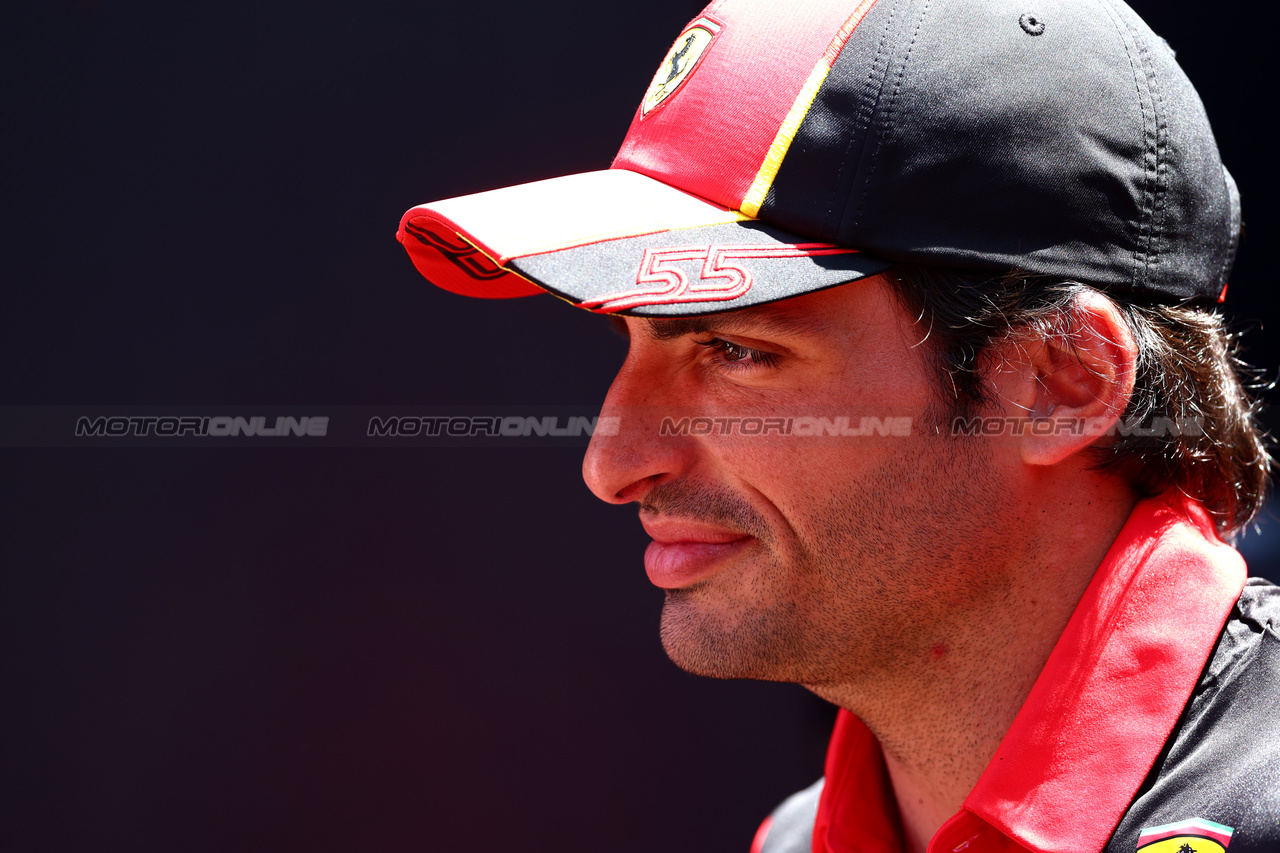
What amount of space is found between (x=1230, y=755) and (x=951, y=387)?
1.41 ft

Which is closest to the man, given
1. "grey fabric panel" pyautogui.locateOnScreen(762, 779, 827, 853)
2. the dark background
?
"grey fabric panel" pyautogui.locateOnScreen(762, 779, 827, 853)

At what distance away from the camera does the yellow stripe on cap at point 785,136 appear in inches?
36.9

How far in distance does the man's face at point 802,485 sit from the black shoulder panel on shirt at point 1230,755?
0.72 ft

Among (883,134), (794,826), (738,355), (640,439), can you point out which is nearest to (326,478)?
(640,439)

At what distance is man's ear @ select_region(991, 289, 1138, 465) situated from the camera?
3.15ft

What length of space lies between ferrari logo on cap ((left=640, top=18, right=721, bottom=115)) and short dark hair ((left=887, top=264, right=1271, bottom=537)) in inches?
13.0

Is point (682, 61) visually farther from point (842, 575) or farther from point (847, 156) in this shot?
point (842, 575)

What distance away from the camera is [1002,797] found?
3.06 ft

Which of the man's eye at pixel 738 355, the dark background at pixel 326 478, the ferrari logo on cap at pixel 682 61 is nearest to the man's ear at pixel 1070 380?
the man's eye at pixel 738 355

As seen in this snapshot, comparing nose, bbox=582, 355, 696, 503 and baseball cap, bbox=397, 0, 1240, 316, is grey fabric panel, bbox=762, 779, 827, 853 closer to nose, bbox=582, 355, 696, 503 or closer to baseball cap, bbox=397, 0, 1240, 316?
nose, bbox=582, 355, 696, 503

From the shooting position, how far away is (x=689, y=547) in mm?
1095

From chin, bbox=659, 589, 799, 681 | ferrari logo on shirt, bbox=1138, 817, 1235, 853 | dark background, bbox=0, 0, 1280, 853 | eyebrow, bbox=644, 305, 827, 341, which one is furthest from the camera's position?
dark background, bbox=0, 0, 1280, 853

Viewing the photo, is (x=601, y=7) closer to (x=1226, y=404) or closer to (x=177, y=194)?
(x=177, y=194)

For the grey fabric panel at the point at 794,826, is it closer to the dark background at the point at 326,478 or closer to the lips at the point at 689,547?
the dark background at the point at 326,478
